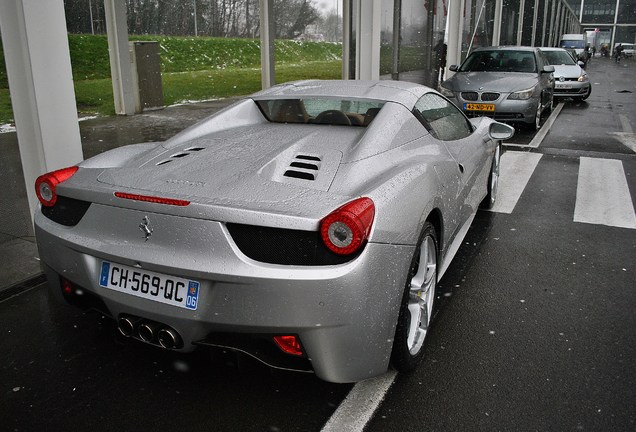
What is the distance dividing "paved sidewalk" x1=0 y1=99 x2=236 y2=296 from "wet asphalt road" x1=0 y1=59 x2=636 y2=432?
43cm

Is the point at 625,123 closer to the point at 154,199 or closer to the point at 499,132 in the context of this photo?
the point at 499,132

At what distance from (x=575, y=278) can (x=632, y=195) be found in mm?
3064

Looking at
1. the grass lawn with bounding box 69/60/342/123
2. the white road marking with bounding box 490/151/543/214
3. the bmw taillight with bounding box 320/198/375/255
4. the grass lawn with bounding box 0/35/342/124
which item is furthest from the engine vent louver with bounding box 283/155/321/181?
the grass lawn with bounding box 69/60/342/123

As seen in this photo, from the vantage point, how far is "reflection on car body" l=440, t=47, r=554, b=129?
417 inches

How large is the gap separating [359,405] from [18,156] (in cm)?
690

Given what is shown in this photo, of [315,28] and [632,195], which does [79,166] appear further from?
[315,28]

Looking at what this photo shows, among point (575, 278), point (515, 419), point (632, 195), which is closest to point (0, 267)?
point (515, 419)

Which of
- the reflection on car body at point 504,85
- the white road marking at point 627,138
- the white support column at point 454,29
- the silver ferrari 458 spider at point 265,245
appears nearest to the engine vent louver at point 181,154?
the silver ferrari 458 spider at point 265,245

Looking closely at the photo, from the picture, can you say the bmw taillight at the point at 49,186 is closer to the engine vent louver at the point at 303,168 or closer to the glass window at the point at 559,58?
the engine vent louver at the point at 303,168

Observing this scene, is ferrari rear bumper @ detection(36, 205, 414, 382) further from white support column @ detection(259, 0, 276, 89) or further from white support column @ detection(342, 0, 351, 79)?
white support column @ detection(342, 0, 351, 79)

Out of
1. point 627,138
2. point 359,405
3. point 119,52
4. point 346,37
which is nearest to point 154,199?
point 359,405

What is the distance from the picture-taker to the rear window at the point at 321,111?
3666 millimetres

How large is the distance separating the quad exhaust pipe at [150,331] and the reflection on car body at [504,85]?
357 inches

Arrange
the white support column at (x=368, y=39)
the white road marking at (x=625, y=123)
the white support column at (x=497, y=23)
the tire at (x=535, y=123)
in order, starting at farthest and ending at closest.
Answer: the white support column at (x=497, y=23) < the white road marking at (x=625, y=123) < the white support column at (x=368, y=39) < the tire at (x=535, y=123)
